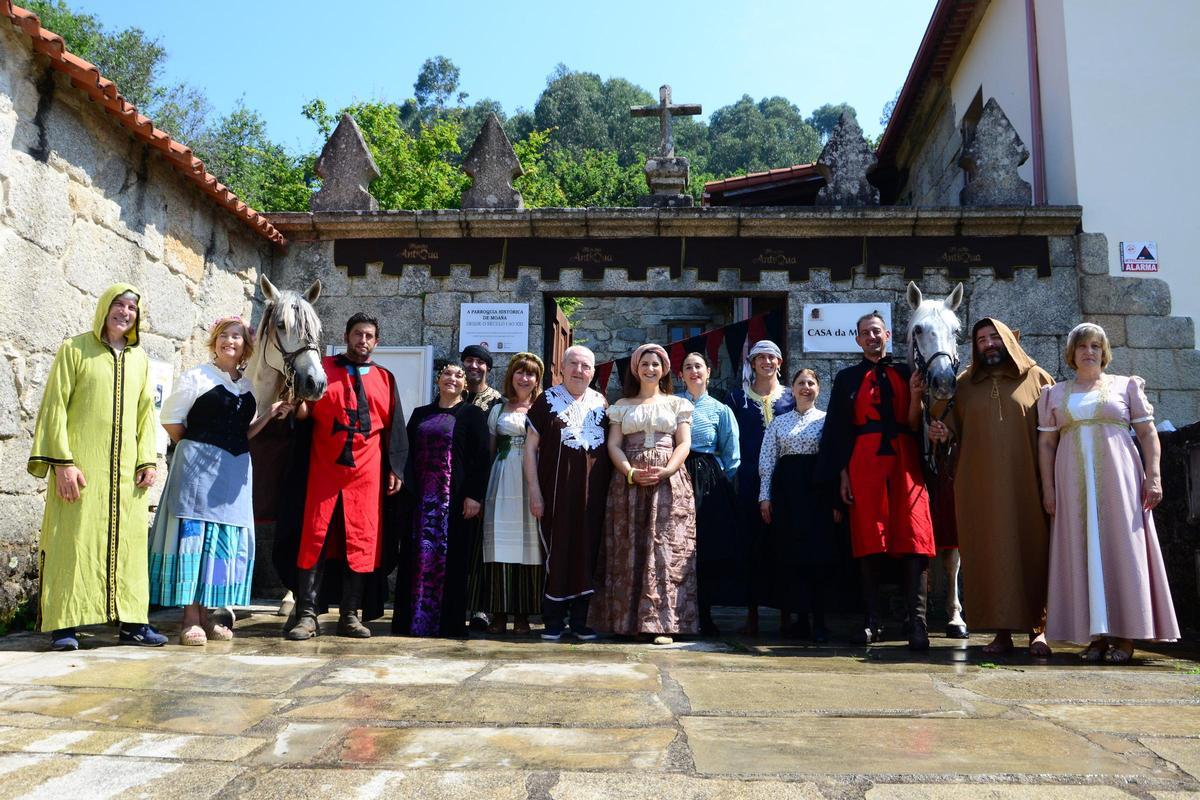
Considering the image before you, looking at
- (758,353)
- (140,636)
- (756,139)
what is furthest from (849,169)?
A: (756,139)

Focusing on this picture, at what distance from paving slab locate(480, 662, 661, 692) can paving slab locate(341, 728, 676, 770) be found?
691 millimetres

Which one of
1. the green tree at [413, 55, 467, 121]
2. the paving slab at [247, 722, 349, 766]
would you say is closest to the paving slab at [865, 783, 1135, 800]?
the paving slab at [247, 722, 349, 766]

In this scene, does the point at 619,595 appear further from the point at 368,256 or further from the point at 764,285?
the point at 368,256

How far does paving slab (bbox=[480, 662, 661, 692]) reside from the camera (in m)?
3.49

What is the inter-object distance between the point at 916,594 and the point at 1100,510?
982 mm

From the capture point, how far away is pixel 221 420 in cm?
475

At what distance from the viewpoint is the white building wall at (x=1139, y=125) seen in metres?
7.18

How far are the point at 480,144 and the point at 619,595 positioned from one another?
4.18m

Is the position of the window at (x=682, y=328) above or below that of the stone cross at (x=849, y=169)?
above

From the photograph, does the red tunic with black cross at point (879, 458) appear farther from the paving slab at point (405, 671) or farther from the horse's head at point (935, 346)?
the paving slab at point (405, 671)

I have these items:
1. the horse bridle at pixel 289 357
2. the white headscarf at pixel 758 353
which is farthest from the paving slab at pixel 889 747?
the white headscarf at pixel 758 353

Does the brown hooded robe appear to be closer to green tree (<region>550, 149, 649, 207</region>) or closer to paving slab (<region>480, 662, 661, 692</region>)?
paving slab (<region>480, 662, 661, 692</region>)

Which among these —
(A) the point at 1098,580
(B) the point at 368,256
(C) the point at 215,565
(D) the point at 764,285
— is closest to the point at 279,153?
(B) the point at 368,256

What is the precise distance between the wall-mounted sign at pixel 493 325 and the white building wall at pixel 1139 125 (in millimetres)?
4474
